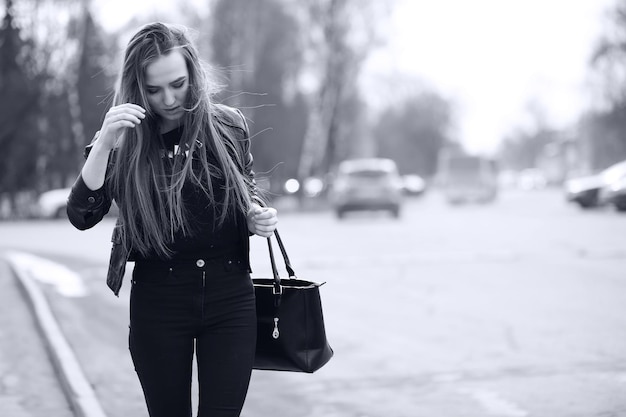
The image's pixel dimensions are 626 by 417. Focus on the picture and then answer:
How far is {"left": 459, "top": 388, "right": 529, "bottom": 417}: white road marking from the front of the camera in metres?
5.35

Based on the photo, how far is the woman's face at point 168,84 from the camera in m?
2.81

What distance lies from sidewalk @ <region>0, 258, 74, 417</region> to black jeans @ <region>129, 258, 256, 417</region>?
2.83m

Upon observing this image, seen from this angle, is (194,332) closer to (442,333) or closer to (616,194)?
(442,333)

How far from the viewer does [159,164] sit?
286cm

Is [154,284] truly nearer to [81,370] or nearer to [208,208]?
[208,208]

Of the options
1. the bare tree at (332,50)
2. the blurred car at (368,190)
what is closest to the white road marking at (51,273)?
the blurred car at (368,190)

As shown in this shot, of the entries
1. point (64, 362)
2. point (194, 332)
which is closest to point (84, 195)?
point (194, 332)

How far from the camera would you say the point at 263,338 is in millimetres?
3119

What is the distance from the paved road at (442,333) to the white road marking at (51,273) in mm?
200

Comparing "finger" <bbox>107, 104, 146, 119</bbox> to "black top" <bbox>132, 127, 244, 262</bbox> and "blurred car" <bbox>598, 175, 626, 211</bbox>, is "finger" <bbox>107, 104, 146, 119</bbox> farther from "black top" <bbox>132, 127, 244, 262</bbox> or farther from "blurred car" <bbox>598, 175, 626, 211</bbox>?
"blurred car" <bbox>598, 175, 626, 211</bbox>

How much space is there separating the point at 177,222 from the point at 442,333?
5.52m

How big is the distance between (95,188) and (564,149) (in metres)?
136

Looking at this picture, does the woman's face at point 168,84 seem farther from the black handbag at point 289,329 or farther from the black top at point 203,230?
the black handbag at point 289,329

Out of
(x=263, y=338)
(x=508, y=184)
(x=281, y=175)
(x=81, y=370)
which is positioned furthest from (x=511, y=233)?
(x=508, y=184)
